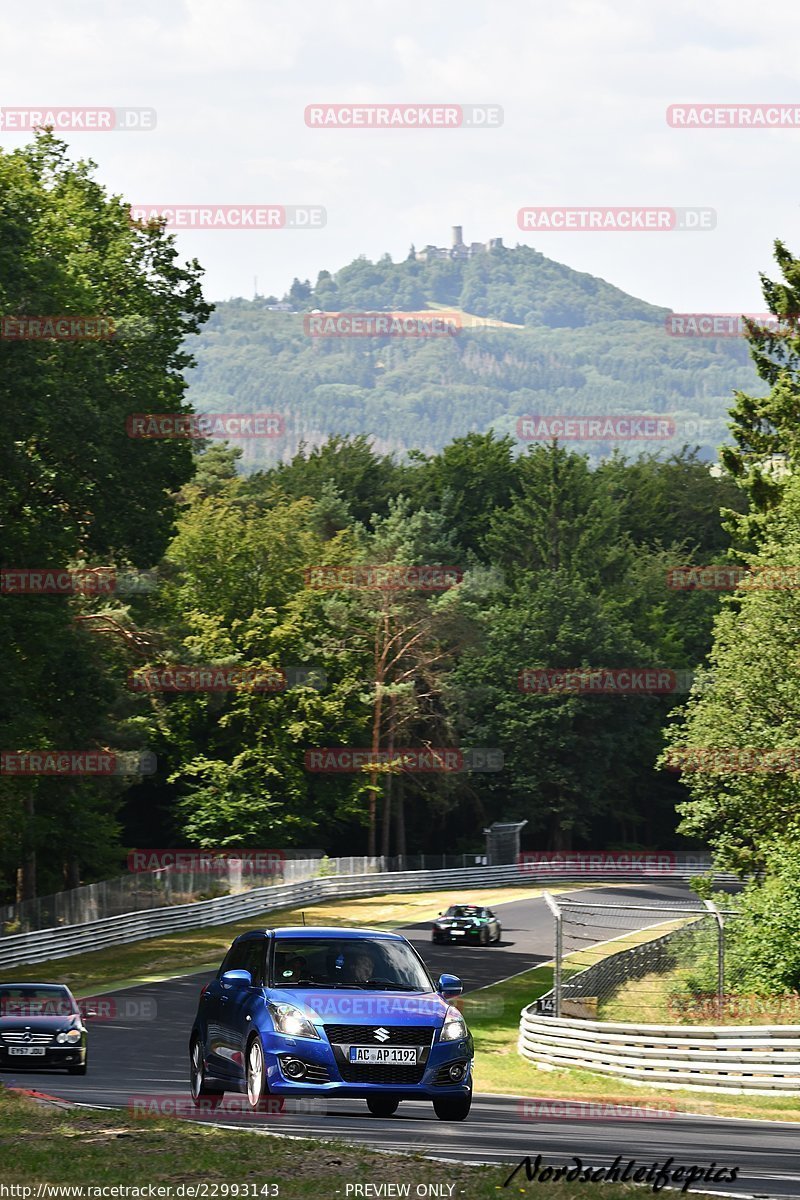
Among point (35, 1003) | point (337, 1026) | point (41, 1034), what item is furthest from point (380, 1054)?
point (35, 1003)

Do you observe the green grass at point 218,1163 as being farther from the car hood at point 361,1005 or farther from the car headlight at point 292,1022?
the car hood at point 361,1005

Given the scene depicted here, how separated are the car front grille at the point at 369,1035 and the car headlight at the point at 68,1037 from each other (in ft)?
33.3

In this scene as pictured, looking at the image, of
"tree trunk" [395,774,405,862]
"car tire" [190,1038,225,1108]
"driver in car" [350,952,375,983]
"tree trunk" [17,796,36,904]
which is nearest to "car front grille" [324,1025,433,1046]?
"driver in car" [350,952,375,983]

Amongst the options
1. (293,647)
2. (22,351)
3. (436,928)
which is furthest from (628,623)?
(22,351)

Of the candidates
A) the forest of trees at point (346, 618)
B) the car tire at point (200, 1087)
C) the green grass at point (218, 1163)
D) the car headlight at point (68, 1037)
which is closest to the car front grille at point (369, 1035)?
the green grass at point (218, 1163)

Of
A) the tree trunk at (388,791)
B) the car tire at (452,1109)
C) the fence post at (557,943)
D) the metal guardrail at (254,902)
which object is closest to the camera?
the car tire at (452,1109)

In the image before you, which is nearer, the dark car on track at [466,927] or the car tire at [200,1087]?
the car tire at [200,1087]

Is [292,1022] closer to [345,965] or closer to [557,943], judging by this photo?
[345,965]

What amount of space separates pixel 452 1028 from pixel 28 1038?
34.6 feet

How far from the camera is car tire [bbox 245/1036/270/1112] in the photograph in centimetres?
1370

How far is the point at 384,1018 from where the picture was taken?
44.7 ft

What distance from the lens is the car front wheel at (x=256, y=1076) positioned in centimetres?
1370

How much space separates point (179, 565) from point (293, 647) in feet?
25.8

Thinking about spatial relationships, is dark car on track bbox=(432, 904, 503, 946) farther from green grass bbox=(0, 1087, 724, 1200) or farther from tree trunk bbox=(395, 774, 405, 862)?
green grass bbox=(0, 1087, 724, 1200)
